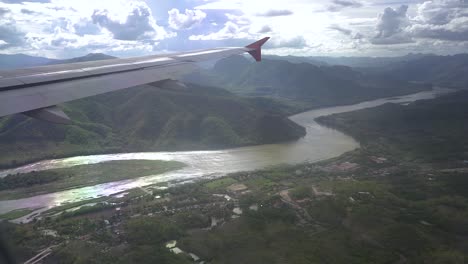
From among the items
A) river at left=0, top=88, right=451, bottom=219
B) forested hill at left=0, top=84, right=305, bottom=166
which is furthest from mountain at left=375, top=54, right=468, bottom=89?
forested hill at left=0, top=84, right=305, bottom=166

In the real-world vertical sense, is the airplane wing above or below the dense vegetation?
above

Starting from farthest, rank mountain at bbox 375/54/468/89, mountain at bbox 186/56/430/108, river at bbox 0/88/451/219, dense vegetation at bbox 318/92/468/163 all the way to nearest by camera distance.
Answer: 1. mountain at bbox 375/54/468/89
2. mountain at bbox 186/56/430/108
3. dense vegetation at bbox 318/92/468/163
4. river at bbox 0/88/451/219

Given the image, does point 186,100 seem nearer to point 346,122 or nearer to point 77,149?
point 77,149

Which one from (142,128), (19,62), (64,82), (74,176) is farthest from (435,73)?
(19,62)

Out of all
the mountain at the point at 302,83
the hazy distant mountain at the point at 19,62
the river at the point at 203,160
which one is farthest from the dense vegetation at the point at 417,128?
the hazy distant mountain at the point at 19,62

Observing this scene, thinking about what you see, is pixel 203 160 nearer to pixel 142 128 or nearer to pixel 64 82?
pixel 142 128

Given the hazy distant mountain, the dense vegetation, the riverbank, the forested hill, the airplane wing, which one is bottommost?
the dense vegetation

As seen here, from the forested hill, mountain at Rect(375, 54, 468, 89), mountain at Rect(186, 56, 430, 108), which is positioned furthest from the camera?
mountain at Rect(375, 54, 468, 89)

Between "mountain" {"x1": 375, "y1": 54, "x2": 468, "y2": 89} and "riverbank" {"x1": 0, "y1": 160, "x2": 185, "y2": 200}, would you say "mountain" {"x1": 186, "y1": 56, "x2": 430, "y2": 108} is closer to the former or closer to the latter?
"mountain" {"x1": 375, "y1": 54, "x2": 468, "y2": 89}
